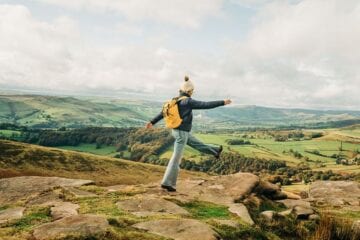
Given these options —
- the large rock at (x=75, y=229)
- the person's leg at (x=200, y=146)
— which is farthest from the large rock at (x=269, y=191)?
the large rock at (x=75, y=229)

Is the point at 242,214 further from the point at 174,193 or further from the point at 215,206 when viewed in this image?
the point at 174,193

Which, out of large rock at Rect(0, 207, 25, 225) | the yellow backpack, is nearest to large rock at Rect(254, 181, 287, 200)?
the yellow backpack

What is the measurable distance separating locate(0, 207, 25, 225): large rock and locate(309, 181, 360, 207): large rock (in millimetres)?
13672

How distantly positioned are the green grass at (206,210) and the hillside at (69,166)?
184 feet

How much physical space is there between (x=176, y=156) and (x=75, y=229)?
7.03 m

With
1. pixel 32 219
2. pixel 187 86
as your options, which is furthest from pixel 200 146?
pixel 32 219

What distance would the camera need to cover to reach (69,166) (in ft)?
272

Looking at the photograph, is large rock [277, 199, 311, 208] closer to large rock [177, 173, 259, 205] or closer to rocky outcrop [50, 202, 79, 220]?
large rock [177, 173, 259, 205]

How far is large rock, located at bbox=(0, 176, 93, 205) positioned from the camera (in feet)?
57.3

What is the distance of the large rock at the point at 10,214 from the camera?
11.2 m

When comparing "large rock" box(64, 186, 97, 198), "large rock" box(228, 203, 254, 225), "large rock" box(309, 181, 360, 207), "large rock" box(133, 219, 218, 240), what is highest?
"large rock" box(133, 219, 218, 240)

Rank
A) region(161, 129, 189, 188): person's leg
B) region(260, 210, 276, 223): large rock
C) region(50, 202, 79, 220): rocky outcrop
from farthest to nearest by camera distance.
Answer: region(161, 129, 189, 188): person's leg < region(260, 210, 276, 223): large rock < region(50, 202, 79, 220): rocky outcrop

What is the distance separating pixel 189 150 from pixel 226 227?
148477mm

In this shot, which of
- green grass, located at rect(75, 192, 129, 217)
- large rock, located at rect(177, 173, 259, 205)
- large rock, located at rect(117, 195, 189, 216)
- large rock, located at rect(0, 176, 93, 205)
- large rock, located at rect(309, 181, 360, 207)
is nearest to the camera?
green grass, located at rect(75, 192, 129, 217)
